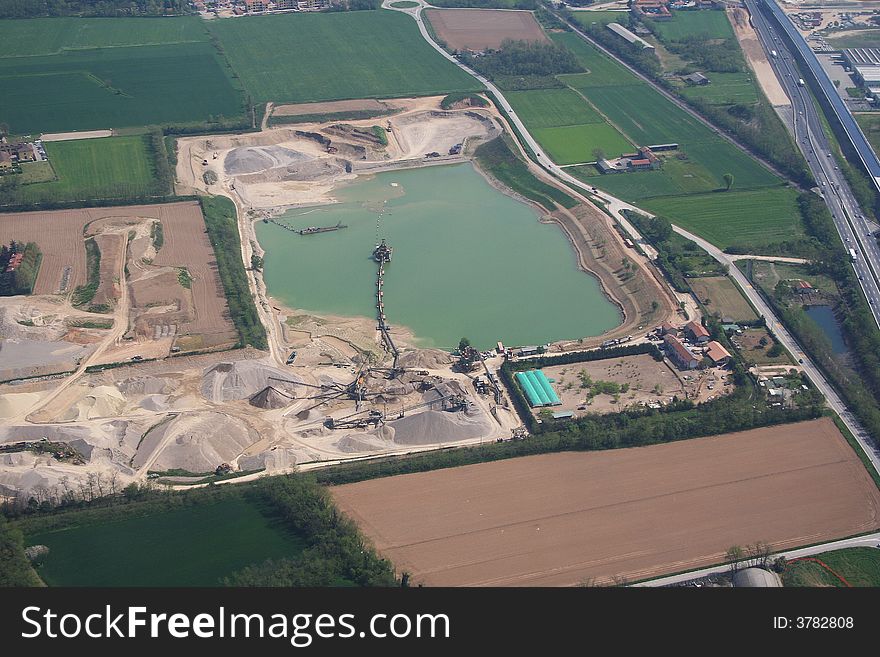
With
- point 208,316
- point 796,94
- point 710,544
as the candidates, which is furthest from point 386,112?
point 710,544

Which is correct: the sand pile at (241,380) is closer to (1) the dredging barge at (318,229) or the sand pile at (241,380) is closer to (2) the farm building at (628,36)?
(1) the dredging barge at (318,229)

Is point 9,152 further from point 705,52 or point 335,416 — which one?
point 705,52

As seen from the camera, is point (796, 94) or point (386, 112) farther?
point (796, 94)

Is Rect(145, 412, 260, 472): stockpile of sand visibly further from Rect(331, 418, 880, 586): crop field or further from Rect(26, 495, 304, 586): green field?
Rect(331, 418, 880, 586): crop field

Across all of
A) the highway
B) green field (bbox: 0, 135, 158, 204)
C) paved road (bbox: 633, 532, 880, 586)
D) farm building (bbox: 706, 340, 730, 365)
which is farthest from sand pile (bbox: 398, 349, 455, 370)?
the highway

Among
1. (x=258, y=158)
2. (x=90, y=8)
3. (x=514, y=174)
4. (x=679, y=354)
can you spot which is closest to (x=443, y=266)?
(x=514, y=174)

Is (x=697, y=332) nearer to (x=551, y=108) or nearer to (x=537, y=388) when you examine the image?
(x=537, y=388)
